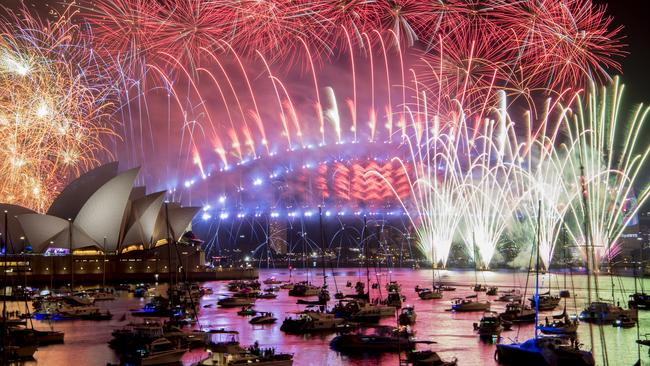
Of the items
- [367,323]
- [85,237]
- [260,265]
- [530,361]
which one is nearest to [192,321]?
[367,323]

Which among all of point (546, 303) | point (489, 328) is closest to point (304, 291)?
point (546, 303)

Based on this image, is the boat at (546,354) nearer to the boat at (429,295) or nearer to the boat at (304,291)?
the boat at (429,295)

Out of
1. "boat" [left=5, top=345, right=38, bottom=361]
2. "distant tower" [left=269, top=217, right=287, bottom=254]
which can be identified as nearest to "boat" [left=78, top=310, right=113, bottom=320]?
"boat" [left=5, top=345, right=38, bottom=361]

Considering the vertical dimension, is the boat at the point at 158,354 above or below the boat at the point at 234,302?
below

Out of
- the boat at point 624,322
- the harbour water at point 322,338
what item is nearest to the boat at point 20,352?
the harbour water at point 322,338

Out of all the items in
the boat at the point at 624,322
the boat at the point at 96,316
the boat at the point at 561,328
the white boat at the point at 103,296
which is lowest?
the boat at the point at 624,322

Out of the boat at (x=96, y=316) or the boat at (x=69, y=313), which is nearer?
the boat at (x=96, y=316)

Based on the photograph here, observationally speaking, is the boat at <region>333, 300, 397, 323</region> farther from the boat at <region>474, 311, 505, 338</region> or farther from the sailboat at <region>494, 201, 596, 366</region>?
the sailboat at <region>494, 201, 596, 366</region>

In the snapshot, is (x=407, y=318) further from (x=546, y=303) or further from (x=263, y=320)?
(x=546, y=303)
